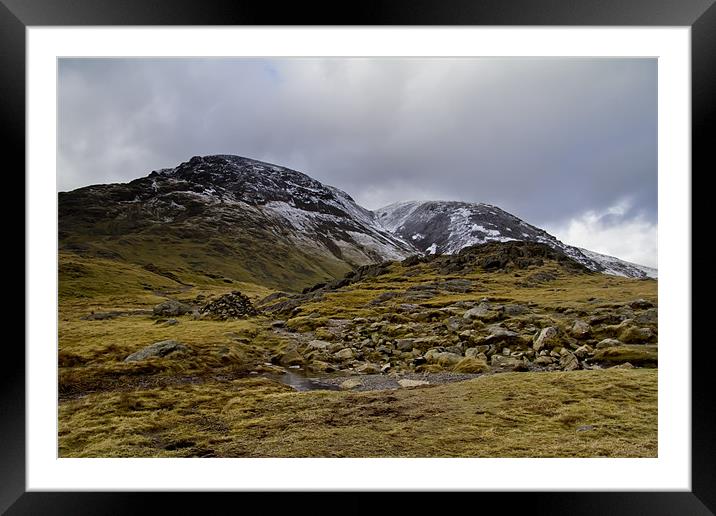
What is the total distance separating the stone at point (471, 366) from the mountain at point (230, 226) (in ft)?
29.5

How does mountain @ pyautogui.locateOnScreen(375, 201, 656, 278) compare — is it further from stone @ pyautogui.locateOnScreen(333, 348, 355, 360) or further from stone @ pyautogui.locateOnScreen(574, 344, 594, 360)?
stone @ pyautogui.locateOnScreen(333, 348, 355, 360)

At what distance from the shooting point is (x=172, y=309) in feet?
34.7

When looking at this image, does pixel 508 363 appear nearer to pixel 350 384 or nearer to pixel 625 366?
pixel 625 366

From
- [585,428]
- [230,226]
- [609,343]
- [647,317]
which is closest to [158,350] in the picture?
[585,428]

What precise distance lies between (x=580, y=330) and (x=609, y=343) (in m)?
0.57

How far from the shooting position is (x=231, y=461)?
330 cm

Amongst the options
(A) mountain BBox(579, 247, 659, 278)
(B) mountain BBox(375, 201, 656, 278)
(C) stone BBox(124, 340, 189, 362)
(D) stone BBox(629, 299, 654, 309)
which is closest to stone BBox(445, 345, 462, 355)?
(B) mountain BBox(375, 201, 656, 278)

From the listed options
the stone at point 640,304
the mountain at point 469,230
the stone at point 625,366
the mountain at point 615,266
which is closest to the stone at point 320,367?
the stone at point 625,366

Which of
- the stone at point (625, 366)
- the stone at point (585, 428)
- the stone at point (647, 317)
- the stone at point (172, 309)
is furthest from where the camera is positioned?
the stone at point (172, 309)

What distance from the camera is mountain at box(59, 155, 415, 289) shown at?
1866 cm

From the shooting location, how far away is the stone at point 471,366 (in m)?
6.19
